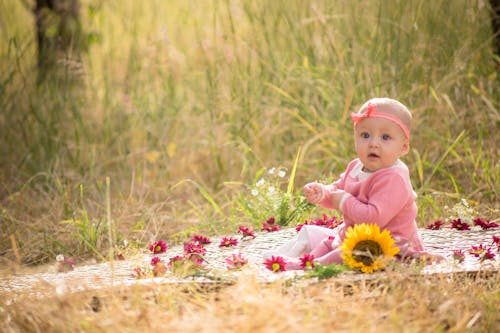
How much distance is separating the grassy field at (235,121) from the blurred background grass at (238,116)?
0.6 inches

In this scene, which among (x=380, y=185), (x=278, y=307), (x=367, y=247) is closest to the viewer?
(x=278, y=307)

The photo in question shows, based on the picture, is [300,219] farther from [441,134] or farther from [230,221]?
[441,134]

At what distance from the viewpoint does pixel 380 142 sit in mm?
3104

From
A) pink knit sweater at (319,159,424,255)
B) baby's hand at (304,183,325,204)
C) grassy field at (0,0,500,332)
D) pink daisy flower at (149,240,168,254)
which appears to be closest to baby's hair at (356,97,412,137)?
pink knit sweater at (319,159,424,255)

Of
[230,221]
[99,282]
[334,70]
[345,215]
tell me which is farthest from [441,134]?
[99,282]

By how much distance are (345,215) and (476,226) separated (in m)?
1.19

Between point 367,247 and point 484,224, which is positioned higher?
point 367,247

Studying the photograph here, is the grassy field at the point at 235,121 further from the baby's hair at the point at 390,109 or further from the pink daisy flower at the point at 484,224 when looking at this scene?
the baby's hair at the point at 390,109

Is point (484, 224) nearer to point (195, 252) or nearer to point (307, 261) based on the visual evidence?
point (307, 261)

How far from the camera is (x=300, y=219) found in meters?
4.43

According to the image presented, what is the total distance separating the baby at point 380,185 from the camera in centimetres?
309

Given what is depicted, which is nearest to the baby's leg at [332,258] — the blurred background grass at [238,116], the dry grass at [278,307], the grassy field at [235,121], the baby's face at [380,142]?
the dry grass at [278,307]

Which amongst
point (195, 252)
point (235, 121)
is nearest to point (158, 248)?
point (195, 252)

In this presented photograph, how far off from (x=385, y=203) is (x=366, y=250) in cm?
21
